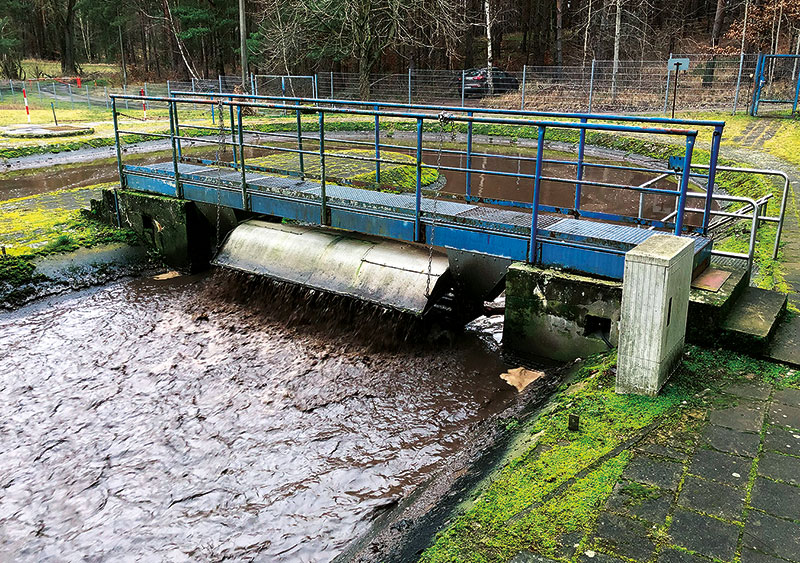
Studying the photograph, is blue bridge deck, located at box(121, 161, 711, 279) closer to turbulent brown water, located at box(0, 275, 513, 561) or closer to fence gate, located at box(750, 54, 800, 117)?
turbulent brown water, located at box(0, 275, 513, 561)

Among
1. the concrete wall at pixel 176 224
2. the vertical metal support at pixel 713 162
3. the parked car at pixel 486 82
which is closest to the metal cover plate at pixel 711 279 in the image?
the vertical metal support at pixel 713 162

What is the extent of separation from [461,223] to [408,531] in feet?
13.0

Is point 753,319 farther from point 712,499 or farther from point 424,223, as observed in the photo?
point 424,223

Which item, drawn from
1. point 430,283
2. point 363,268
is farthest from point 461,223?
point 363,268

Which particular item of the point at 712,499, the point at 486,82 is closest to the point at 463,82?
the point at 486,82

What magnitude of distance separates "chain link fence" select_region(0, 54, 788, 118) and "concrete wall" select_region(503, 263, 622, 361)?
17.2 m

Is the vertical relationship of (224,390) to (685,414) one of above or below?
below

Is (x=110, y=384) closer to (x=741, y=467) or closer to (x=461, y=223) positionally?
(x=461, y=223)

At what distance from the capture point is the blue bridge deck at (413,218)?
20.6 ft

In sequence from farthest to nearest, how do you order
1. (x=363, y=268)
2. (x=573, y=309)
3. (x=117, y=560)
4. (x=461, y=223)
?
(x=363, y=268) < (x=461, y=223) < (x=573, y=309) < (x=117, y=560)

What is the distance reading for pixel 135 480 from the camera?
5.18 meters

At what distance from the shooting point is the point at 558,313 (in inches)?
251

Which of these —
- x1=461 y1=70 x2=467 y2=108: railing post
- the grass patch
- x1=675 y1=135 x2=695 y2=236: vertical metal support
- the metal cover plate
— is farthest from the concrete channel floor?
x1=461 y1=70 x2=467 y2=108: railing post

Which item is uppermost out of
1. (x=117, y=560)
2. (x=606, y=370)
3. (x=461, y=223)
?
(x=461, y=223)
